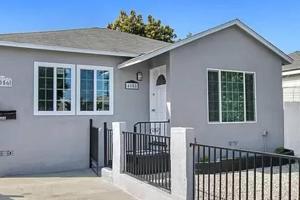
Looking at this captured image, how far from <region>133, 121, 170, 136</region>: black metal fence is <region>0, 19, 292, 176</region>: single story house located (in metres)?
0.24

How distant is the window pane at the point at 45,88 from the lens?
10.8 m

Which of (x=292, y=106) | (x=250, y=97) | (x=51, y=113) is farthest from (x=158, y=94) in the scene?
(x=292, y=106)

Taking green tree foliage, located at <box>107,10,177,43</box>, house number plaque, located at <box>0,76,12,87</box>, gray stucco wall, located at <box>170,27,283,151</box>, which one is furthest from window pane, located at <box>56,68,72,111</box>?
green tree foliage, located at <box>107,10,177,43</box>

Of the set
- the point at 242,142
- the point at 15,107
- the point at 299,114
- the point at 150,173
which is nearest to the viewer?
the point at 150,173

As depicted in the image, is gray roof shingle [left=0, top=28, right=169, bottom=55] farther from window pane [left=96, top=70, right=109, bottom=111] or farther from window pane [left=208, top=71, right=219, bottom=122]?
window pane [left=208, top=71, right=219, bottom=122]

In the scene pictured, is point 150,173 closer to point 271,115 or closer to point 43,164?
point 43,164

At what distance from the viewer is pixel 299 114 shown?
584 inches

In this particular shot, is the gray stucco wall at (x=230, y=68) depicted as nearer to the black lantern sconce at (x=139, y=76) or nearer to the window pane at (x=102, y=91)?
the black lantern sconce at (x=139, y=76)

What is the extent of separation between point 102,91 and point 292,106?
26.3 feet

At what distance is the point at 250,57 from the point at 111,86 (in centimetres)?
477

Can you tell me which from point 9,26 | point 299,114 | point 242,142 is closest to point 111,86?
point 242,142

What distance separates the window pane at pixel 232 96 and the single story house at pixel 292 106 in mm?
3618

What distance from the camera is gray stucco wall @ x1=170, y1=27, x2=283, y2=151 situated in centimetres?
1123

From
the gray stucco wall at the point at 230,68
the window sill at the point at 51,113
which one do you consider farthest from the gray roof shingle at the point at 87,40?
the window sill at the point at 51,113
